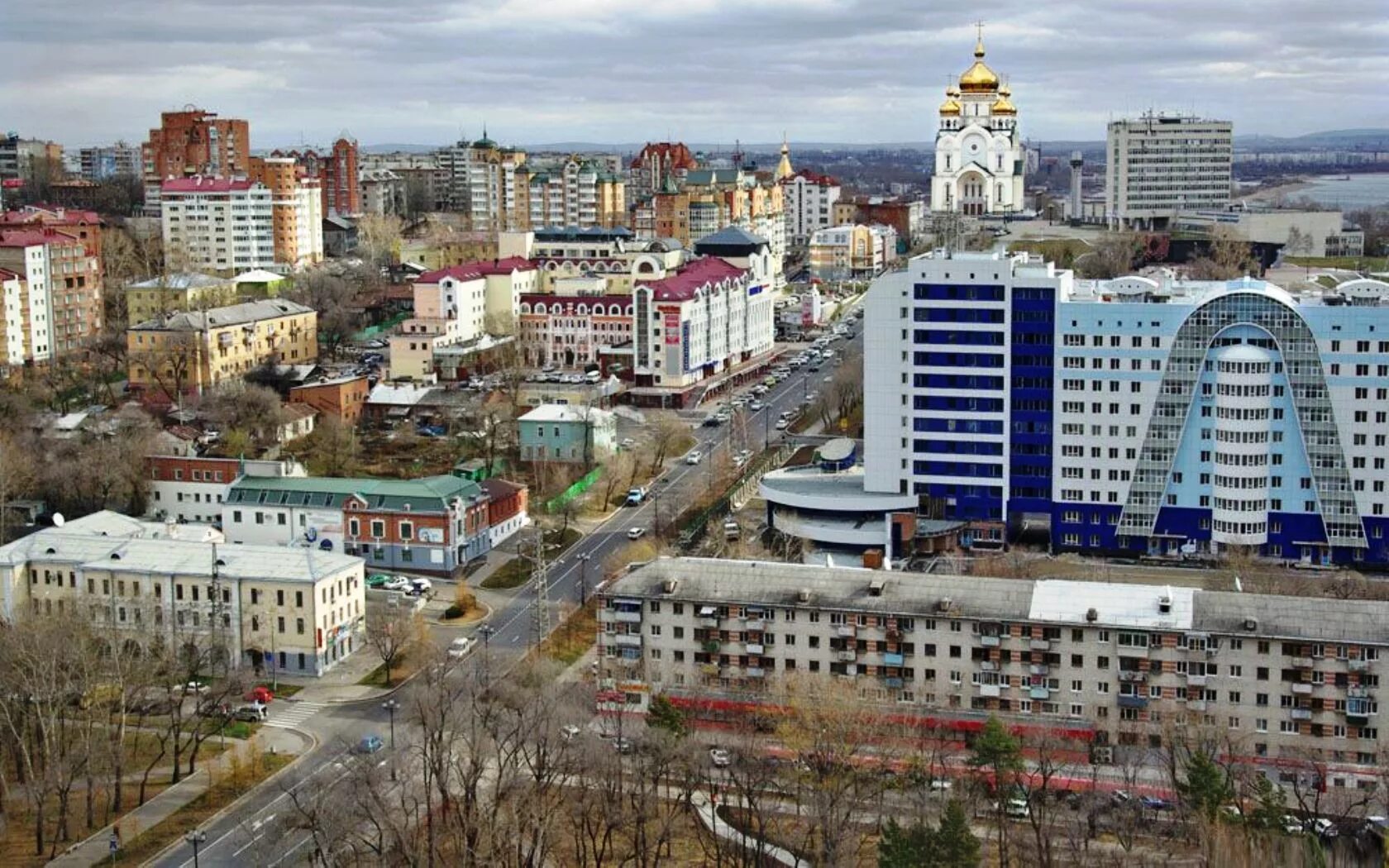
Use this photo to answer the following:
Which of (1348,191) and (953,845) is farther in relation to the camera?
(1348,191)

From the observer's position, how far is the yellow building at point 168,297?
51656 mm

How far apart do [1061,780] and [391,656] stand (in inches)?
402

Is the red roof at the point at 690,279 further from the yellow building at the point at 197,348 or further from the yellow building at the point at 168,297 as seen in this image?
the yellow building at the point at 168,297

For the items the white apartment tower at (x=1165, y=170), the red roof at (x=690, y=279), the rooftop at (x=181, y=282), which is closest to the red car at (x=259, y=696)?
the red roof at (x=690, y=279)

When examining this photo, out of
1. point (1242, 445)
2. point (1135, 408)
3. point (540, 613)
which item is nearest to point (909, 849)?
point (540, 613)

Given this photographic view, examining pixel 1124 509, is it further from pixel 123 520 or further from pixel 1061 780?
pixel 123 520

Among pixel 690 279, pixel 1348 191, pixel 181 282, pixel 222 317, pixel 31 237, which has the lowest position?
pixel 222 317

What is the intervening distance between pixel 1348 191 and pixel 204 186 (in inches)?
4695

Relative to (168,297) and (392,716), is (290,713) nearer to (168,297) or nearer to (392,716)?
(392,716)

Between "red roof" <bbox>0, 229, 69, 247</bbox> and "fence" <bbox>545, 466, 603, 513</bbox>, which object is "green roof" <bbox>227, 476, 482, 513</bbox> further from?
"red roof" <bbox>0, 229, 69, 247</bbox>

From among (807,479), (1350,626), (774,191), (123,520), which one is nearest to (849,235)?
(774,191)

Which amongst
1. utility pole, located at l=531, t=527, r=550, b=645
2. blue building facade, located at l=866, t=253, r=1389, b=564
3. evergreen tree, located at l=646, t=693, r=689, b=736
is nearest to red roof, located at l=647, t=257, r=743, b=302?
blue building facade, located at l=866, t=253, r=1389, b=564

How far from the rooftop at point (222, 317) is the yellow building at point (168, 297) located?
205cm

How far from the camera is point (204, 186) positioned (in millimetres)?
62625
